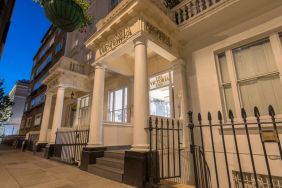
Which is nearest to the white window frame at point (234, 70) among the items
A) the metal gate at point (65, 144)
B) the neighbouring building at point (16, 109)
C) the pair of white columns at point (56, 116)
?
the metal gate at point (65, 144)

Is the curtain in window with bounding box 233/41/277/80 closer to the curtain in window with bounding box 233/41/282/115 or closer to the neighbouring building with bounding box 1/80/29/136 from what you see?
the curtain in window with bounding box 233/41/282/115

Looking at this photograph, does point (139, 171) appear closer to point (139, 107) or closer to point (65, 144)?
point (139, 107)

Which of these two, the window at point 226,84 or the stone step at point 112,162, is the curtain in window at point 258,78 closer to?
the window at point 226,84

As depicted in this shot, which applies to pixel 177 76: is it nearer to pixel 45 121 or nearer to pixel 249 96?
pixel 249 96

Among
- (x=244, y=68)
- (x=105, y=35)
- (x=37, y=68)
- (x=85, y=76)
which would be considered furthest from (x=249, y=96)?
(x=37, y=68)

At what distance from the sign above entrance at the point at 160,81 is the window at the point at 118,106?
1750mm

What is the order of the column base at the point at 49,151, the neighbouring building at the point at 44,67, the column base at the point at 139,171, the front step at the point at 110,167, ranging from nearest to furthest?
the column base at the point at 139,171
the front step at the point at 110,167
the column base at the point at 49,151
the neighbouring building at the point at 44,67

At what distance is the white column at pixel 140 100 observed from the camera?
3.44 metres

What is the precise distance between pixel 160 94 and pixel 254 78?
11.4 feet

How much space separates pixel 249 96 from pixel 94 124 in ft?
14.2

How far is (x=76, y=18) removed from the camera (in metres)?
2.56

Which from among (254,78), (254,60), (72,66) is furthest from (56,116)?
(254,60)

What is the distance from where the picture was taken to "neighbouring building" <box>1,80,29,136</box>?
2495 centimetres

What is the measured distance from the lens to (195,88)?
4.97m
